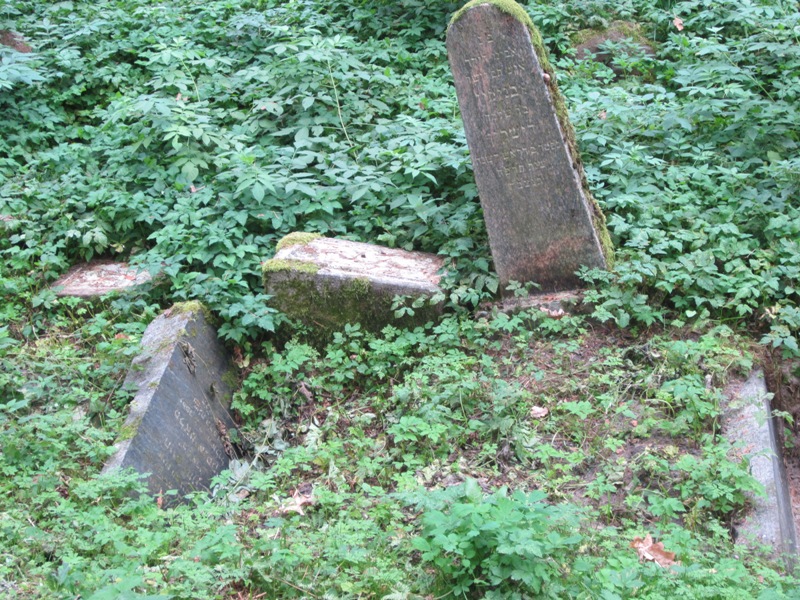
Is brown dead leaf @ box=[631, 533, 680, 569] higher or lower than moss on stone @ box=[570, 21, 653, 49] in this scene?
lower

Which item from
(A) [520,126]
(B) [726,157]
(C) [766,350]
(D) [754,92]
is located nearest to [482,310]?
(A) [520,126]

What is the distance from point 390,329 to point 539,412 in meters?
1.25

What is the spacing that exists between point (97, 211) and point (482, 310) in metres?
3.25

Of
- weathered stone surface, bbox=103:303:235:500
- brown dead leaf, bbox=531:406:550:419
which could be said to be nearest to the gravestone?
brown dead leaf, bbox=531:406:550:419

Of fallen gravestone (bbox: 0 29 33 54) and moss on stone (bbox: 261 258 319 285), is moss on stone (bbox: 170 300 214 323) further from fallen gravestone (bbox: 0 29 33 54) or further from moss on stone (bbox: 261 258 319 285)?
fallen gravestone (bbox: 0 29 33 54)

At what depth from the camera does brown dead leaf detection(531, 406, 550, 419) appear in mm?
4520

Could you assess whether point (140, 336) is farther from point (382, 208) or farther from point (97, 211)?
point (382, 208)

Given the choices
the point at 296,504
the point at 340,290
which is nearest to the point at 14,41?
the point at 340,290

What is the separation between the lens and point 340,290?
5316mm

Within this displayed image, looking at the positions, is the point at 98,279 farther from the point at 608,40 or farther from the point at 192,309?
the point at 608,40

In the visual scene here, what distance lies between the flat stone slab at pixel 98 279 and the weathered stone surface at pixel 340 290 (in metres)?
1.18

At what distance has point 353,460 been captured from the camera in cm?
444

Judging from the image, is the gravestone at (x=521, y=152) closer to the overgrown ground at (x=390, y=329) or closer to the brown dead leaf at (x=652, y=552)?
the overgrown ground at (x=390, y=329)

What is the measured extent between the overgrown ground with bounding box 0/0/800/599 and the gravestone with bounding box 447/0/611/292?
29 centimetres
